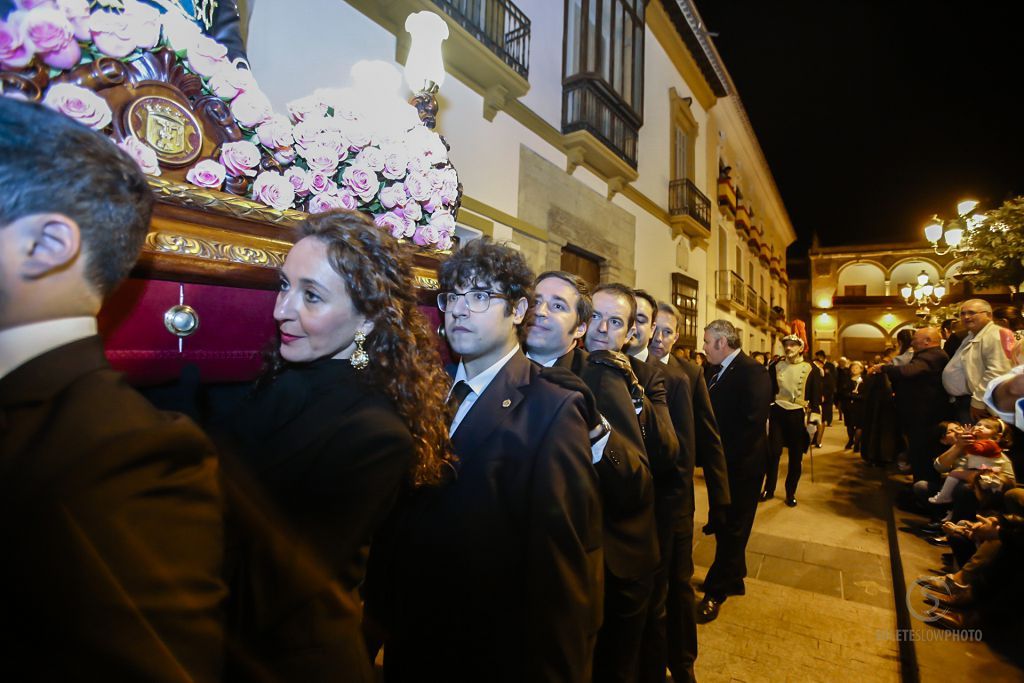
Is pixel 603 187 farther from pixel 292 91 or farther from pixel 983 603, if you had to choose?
pixel 983 603

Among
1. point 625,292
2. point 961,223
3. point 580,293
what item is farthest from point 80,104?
point 961,223

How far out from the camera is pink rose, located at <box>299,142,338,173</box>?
1.60 meters

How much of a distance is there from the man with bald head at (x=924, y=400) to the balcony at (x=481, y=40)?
5.47m

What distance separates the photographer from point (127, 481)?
2.04 ft

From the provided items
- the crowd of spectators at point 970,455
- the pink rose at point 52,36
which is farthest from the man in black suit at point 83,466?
the crowd of spectators at point 970,455

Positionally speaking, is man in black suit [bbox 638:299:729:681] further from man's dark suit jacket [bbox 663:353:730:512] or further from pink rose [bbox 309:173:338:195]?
pink rose [bbox 309:173:338:195]

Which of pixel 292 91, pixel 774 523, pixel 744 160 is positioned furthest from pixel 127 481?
pixel 744 160

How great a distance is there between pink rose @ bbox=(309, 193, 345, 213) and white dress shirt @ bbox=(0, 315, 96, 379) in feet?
3.08

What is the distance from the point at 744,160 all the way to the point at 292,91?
17.8 meters

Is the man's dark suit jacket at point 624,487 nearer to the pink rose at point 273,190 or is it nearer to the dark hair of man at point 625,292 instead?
the dark hair of man at point 625,292

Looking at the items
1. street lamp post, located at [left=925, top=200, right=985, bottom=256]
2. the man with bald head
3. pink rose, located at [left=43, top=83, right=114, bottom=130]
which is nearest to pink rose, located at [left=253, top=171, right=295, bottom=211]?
pink rose, located at [left=43, top=83, right=114, bottom=130]

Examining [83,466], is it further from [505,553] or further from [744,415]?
[744,415]

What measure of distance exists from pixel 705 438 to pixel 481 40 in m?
4.31

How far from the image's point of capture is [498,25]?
5000 mm
